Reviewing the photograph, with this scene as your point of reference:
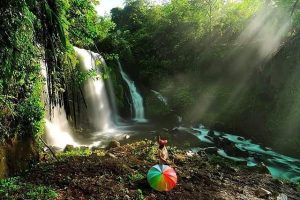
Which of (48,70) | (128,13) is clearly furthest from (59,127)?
(128,13)

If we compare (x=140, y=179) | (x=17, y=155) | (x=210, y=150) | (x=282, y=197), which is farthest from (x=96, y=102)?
(x=282, y=197)

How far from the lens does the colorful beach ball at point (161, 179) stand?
785cm

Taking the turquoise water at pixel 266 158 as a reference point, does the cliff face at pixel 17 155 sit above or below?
above

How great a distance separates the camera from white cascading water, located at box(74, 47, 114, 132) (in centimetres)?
1956

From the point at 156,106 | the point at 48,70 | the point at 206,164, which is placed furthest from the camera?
the point at 156,106

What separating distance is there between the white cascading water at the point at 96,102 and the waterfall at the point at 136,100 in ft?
7.75

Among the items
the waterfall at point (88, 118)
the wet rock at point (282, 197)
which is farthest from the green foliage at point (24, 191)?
the waterfall at point (88, 118)

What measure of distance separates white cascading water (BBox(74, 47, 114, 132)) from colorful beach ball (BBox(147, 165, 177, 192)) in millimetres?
11605

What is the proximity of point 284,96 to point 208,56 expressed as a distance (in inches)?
265

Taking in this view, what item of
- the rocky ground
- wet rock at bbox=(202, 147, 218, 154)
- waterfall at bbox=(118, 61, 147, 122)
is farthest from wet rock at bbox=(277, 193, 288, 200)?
waterfall at bbox=(118, 61, 147, 122)

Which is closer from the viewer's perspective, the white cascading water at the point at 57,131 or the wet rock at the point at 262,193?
the wet rock at the point at 262,193

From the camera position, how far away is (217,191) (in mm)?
8953

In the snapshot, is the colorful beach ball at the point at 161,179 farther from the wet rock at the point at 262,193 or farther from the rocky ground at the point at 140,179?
the wet rock at the point at 262,193

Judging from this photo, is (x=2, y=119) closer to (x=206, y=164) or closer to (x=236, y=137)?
(x=206, y=164)
